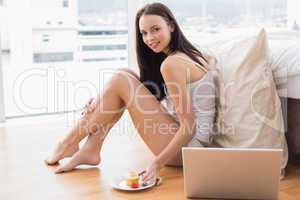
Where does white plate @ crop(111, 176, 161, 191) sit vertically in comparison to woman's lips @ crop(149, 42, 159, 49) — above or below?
below

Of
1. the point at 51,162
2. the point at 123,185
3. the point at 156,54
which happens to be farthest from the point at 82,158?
the point at 156,54

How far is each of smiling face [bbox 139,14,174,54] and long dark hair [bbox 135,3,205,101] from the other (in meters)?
0.02

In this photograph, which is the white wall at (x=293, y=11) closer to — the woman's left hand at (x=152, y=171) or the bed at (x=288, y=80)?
the bed at (x=288, y=80)

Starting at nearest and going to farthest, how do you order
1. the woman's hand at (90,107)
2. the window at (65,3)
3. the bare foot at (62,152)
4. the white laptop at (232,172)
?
the white laptop at (232,172) < the woman's hand at (90,107) < the bare foot at (62,152) < the window at (65,3)

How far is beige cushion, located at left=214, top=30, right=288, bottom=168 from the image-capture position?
6.77 feet

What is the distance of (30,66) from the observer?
407 cm

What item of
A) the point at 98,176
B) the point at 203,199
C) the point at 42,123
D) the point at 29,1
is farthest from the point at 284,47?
the point at 29,1

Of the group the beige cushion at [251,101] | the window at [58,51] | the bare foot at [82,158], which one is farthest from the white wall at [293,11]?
the bare foot at [82,158]

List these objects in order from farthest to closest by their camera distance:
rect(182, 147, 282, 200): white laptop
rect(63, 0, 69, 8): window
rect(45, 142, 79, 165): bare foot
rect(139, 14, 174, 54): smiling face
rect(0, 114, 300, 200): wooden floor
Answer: rect(63, 0, 69, 8): window, rect(45, 142, 79, 165): bare foot, rect(139, 14, 174, 54): smiling face, rect(0, 114, 300, 200): wooden floor, rect(182, 147, 282, 200): white laptop

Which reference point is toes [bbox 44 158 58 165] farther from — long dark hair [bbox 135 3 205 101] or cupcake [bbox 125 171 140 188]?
long dark hair [bbox 135 3 205 101]

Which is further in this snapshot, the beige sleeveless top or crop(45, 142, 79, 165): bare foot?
crop(45, 142, 79, 165): bare foot

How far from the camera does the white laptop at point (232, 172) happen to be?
1.75 meters

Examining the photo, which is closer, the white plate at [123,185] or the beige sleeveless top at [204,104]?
the white plate at [123,185]

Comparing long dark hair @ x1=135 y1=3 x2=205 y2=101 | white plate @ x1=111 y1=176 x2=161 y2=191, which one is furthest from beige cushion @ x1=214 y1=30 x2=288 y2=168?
white plate @ x1=111 y1=176 x2=161 y2=191
